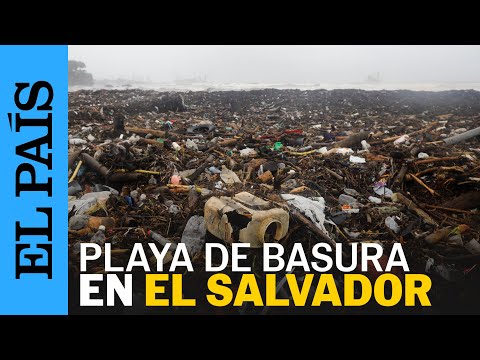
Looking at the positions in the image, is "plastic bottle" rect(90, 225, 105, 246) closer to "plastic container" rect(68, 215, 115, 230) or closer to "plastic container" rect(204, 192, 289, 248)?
"plastic container" rect(68, 215, 115, 230)

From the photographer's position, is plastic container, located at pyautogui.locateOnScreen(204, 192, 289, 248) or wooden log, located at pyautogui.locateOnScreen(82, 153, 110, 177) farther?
wooden log, located at pyautogui.locateOnScreen(82, 153, 110, 177)

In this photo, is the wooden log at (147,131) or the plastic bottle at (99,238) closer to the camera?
the plastic bottle at (99,238)

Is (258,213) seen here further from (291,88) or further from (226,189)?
(291,88)

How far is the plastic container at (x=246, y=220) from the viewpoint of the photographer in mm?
2271

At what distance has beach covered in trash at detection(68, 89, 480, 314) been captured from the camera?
7.74 ft

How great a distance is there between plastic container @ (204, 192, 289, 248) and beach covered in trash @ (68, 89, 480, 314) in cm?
1

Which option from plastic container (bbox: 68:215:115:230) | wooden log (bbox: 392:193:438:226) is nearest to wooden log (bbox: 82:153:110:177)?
plastic container (bbox: 68:215:115:230)

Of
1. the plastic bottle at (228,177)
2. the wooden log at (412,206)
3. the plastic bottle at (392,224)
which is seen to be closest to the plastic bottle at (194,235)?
the plastic bottle at (228,177)

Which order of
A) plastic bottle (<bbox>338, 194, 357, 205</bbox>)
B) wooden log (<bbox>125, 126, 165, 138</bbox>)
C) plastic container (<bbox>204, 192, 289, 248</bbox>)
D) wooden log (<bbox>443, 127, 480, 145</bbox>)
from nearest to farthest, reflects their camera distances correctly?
plastic container (<bbox>204, 192, 289, 248</bbox>), plastic bottle (<bbox>338, 194, 357, 205</bbox>), wooden log (<bbox>443, 127, 480, 145</bbox>), wooden log (<bbox>125, 126, 165, 138</bbox>)

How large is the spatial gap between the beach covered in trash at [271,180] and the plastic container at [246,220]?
0.01 meters

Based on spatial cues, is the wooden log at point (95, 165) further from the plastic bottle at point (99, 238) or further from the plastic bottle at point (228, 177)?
the plastic bottle at point (228, 177)

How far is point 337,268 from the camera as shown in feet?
7.66

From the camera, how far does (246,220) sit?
228cm
